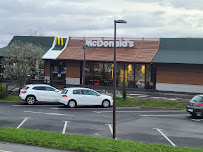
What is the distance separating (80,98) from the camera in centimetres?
2562

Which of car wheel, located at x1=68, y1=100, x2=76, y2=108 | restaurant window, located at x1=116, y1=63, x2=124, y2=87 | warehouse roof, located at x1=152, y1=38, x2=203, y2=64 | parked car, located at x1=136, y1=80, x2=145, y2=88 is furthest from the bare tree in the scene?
warehouse roof, located at x1=152, y1=38, x2=203, y2=64

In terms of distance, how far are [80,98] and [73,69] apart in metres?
15.7

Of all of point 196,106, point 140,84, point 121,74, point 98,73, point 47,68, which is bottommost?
point 196,106

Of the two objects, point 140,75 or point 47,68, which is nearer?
point 140,75

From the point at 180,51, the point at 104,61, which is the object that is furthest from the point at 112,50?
the point at 180,51

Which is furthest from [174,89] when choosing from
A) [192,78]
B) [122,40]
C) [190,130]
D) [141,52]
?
[190,130]

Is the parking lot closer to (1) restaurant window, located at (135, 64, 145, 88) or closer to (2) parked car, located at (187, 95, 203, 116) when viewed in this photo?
(2) parked car, located at (187, 95, 203, 116)

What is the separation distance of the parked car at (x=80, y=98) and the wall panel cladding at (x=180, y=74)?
1202cm

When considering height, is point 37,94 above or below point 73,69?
below

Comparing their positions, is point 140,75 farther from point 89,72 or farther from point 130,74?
point 89,72

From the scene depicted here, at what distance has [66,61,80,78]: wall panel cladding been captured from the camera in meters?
40.6

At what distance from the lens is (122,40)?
3853 cm

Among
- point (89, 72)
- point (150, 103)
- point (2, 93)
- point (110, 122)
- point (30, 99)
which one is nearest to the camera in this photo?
point (110, 122)

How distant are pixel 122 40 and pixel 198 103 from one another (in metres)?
18.7
